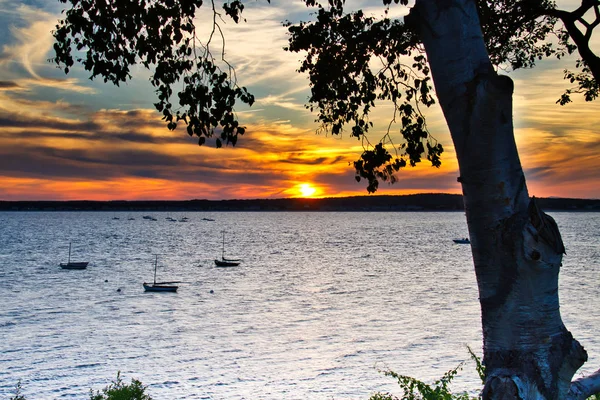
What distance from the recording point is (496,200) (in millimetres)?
4512

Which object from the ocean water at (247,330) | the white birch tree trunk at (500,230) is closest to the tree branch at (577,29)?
the white birch tree trunk at (500,230)

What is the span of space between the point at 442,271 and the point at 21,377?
6062 cm

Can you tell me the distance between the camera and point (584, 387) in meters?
4.98

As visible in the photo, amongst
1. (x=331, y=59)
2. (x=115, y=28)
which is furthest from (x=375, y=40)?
(x=115, y=28)

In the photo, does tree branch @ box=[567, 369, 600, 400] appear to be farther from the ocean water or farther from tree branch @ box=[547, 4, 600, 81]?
the ocean water

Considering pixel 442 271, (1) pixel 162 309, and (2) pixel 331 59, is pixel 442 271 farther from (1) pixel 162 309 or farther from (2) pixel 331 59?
(2) pixel 331 59

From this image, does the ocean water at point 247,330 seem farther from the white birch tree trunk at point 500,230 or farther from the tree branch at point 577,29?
the white birch tree trunk at point 500,230

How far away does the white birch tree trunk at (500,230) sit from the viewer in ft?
14.3

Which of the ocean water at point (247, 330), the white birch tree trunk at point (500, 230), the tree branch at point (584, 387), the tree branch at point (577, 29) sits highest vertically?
the tree branch at point (577, 29)

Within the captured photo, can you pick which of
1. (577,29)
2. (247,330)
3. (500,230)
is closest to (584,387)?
(500,230)

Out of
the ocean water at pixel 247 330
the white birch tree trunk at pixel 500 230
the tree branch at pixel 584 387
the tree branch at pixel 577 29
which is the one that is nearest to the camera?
the white birch tree trunk at pixel 500 230

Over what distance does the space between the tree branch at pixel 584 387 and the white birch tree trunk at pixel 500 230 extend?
0.35 meters

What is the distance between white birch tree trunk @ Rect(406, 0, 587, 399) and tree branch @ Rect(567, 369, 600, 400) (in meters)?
0.35

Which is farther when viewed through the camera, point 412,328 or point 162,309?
point 162,309
